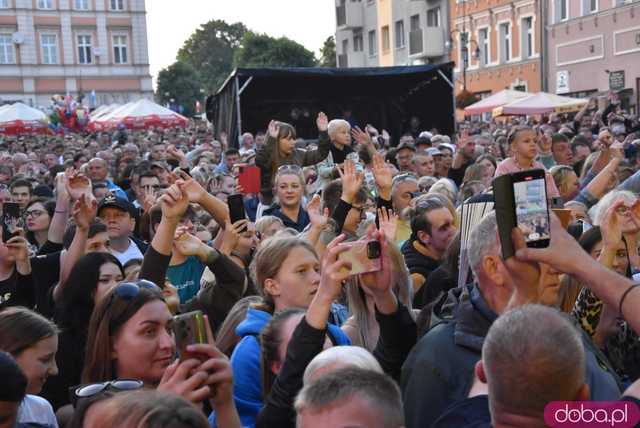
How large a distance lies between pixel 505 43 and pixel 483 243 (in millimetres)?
38842

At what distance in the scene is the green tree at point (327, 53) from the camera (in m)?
72.0

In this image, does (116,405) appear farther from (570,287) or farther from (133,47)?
(133,47)

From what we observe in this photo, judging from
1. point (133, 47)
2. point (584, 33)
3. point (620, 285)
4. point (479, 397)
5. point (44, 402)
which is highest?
point (133, 47)

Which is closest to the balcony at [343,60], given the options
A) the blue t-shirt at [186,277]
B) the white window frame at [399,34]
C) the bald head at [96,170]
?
the white window frame at [399,34]

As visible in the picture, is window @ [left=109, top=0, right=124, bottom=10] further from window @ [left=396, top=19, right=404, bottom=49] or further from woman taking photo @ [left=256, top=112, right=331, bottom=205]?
woman taking photo @ [left=256, top=112, right=331, bottom=205]

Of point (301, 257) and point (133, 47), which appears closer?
point (301, 257)

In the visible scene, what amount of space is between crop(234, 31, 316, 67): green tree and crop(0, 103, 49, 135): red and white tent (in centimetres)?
4129

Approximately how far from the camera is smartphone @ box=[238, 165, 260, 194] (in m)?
8.22

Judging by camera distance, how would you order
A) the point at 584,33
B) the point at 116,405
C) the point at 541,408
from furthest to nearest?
the point at 584,33
the point at 116,405
the point at 541,408

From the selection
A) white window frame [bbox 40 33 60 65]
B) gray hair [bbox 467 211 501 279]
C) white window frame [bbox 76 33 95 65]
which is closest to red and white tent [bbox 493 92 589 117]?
gray hair [bbox 467 211 501 279]

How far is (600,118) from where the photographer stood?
20.6m

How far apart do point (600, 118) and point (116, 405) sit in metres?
19.7

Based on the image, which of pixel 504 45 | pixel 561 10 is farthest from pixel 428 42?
pixel 561 10

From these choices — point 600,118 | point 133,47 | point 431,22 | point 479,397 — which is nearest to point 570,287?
point 479,397
